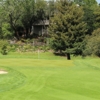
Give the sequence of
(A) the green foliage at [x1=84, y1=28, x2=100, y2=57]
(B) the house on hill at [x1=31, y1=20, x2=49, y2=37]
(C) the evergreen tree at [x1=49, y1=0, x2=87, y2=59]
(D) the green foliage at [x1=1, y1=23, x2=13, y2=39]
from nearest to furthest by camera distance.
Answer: (A) the green foliage at [x1=84, y1=28, x2=100, y2=57] < (C) the evergreen tree at [x1=49, y1=0, x2=87, y2=59] < (D) the green foliage at [x1=1, y1=23, x2=13, y2=39] < (B) the house on hill at [x1=31, y1=20, x2=49, y2=37]

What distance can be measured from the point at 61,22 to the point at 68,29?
6.44 feet

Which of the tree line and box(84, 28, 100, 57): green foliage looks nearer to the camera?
box(84, 28, 100, 57): green foliage

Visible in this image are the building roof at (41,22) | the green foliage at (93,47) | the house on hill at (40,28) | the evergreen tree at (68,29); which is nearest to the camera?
the green foliage at (93,47)

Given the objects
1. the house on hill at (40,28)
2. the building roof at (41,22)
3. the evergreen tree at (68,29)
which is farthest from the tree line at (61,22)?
the house on hill at (40,28)

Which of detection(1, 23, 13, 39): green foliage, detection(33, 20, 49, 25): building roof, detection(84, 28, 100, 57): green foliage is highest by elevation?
detection(33, 20, 49, 25): building roof

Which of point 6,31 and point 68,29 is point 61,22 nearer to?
point 68,29

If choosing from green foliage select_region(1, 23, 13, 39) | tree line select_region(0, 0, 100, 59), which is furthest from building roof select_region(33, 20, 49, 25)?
green foliage select_region(1, 23, 13, 39)

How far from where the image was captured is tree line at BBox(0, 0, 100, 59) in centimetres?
4825

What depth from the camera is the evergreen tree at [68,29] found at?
4825 cm

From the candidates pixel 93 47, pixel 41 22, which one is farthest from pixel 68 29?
pixel 41 22

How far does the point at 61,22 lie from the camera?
48906 mm

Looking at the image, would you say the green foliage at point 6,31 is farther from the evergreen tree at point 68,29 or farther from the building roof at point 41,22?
the evergreen tree at point 68,29

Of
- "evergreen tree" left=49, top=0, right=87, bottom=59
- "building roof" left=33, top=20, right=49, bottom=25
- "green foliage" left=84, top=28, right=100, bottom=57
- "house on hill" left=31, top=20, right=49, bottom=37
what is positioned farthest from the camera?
"house on hill" left=31, top=20, right=49, bottom=37

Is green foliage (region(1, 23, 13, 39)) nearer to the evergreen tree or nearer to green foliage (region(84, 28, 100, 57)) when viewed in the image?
the evergreen tree
